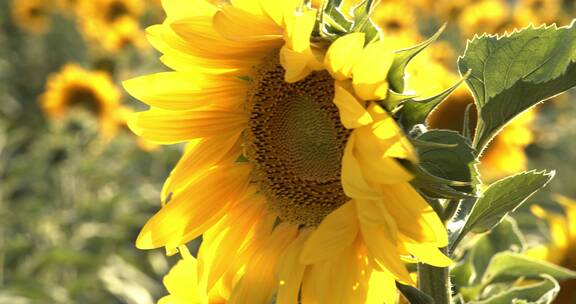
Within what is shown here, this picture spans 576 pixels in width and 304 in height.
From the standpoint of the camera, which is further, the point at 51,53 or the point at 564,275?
the point at 51,53

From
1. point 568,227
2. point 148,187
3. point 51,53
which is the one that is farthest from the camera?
point 51,53

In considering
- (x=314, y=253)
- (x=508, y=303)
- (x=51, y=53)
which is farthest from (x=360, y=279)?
(x=51, y=53)

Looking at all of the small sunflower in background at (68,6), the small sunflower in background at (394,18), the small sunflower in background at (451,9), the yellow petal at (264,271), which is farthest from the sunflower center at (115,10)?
the yellow petal at (264,271)

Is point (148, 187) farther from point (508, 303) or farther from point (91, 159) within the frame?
point (508, 303)

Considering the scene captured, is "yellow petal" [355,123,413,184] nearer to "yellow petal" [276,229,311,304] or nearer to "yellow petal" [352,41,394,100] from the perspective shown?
"yellow petal" [352,41,394,100]

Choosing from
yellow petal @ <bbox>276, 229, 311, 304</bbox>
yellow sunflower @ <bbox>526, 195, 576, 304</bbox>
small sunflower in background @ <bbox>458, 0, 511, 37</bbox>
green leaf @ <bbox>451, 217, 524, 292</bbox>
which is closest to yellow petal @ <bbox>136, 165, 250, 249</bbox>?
yellow petal @ <bbox>276, 229, 311, 304</bbox>

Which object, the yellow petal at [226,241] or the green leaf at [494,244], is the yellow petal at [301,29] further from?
the green leaf at [494,244]
